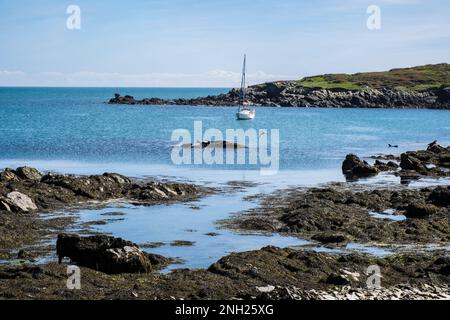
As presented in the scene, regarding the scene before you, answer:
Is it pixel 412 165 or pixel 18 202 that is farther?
pixel 412 165

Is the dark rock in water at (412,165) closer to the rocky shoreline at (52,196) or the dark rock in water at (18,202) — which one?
the rocky shoreline at (52,196)

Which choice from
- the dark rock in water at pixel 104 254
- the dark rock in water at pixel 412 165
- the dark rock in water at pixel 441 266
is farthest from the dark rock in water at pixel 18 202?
the dark rock in water at pixel 412 165

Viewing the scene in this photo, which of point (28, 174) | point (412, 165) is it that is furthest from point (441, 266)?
point (412, 165)

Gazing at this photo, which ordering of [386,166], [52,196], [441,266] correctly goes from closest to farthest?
[441,266] → [52,196] → [386,166]

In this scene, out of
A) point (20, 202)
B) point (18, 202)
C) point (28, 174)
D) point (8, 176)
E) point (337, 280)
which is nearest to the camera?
point (337, 280)

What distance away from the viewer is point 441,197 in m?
45.9

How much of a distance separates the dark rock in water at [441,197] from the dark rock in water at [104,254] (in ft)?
82.6

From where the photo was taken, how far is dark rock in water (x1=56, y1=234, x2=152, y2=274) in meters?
27.2

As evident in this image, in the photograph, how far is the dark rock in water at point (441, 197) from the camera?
4547cm

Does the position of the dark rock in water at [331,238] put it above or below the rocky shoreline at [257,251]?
below

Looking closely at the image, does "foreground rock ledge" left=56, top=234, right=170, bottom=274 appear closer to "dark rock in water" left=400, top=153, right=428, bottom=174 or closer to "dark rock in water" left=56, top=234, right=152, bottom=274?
"dark rock in water" left=56, top=234, right=152, bottom=274

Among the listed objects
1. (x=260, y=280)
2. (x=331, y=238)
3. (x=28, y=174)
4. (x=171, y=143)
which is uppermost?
(x=28, y=174)

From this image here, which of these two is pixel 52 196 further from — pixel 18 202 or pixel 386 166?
pixel 386 166

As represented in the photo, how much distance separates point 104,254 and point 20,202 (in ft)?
52.4
